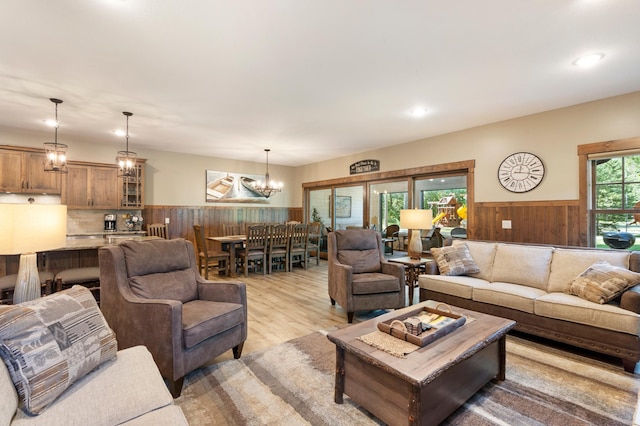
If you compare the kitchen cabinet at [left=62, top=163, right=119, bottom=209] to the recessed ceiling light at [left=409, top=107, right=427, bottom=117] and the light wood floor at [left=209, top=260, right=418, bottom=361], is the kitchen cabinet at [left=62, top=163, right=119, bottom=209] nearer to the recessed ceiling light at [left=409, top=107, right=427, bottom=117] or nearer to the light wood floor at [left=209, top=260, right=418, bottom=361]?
the light wood floor at [left=209, top=260, right=418, bottom=361]

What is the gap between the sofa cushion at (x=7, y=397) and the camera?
103 centimetres

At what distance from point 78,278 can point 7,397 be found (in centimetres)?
256

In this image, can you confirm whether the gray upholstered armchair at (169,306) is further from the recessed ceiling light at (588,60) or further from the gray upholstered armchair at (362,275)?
the recessed ceiling light at (588,60)

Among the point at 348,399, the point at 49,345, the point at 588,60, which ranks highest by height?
the point at 588,60

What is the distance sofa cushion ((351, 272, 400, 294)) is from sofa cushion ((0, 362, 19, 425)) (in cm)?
274

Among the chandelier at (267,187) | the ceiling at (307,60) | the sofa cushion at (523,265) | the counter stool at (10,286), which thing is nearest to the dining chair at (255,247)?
the chandelier at (267,187)

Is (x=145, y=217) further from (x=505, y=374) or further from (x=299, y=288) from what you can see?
(x=505, y=374)

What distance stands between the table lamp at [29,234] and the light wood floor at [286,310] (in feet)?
4.73

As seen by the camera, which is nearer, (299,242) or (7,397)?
(7,397)

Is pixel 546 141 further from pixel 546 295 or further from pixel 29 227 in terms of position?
pixel 29 227

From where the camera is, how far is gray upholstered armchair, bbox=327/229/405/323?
3.40 metres

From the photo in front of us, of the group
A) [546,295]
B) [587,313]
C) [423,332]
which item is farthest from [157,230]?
[587,313]

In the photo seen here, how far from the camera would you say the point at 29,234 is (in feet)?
5.59

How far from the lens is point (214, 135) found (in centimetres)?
548
